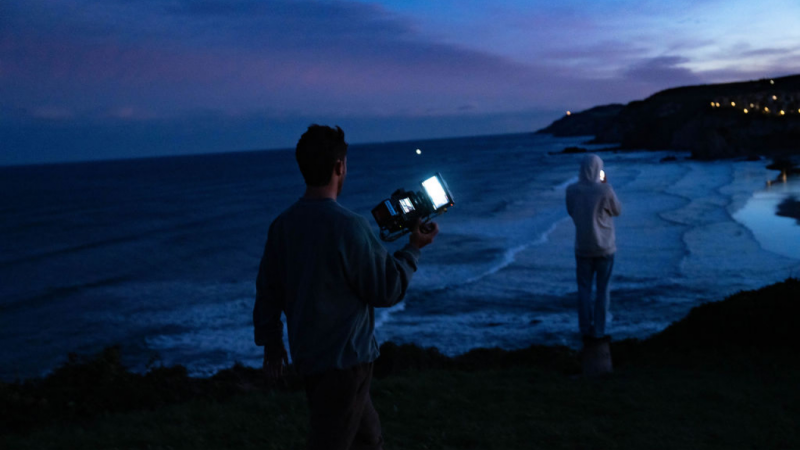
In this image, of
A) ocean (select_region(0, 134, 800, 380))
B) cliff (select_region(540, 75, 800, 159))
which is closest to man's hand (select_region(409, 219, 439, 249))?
ocean (select_region(0, 134, 800, 380))

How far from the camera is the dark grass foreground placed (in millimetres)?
4719

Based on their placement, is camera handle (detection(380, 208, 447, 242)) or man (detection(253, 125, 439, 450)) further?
camera handle (detection(380, 208, 447, 242))

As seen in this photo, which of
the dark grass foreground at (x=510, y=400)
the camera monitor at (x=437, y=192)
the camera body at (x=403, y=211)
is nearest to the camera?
the camera body at (x=403, y=211)

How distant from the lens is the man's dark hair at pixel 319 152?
8.09 feet

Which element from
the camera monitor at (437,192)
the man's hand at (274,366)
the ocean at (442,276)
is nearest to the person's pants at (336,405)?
the man's hand at (274,366)

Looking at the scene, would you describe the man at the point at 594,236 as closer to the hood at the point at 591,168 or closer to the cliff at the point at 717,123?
the hood at the point at 591,168

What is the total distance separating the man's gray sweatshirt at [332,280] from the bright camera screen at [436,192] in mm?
660

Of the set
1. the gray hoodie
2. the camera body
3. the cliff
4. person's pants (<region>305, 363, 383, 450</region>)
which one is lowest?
Result: person's pants (<region>305, 363, 383, 450</region>)

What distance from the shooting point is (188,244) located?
2752 centimetres

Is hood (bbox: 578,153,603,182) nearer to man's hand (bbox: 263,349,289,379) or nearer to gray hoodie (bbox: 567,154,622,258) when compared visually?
gray hoodie (bbox: 567,154,622,258)

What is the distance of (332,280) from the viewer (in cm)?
247

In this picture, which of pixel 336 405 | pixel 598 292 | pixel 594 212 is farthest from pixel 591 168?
pixel 336 405

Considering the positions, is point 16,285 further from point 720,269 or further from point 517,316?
point 720,269

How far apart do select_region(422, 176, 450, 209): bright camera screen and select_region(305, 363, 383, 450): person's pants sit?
97 centimetres
